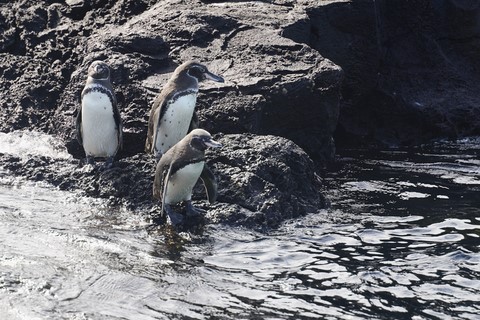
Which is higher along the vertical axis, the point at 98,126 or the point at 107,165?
the point at 98,126

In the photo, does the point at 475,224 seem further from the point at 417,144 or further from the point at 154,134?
the point at 417,144

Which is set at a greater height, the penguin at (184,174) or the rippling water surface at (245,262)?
the penguin at (184,174)

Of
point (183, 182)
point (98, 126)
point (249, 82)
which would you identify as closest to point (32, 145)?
point (98, 126)

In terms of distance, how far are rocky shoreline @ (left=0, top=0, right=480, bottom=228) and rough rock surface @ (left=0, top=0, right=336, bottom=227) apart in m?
0.01

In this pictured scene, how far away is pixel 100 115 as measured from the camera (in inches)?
361

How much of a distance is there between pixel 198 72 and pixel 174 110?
0.56m

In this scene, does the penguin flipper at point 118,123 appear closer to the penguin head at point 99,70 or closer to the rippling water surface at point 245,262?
the penguin head at point 99,70

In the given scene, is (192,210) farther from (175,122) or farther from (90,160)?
(90,160)

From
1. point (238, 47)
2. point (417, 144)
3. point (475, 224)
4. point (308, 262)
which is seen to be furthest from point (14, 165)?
point (417, 144)

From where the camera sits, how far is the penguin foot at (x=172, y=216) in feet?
25.5

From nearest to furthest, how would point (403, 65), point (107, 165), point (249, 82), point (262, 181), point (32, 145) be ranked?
point (262, 181) < point (107, 165) < point (249, 82) < point (32, 145) < point (403, 65)

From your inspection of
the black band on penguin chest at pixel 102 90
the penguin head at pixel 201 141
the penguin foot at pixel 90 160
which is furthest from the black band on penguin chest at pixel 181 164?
the penguin foot at pixel 90 160

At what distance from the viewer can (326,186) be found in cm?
970

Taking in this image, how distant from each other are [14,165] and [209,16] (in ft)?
9.67
